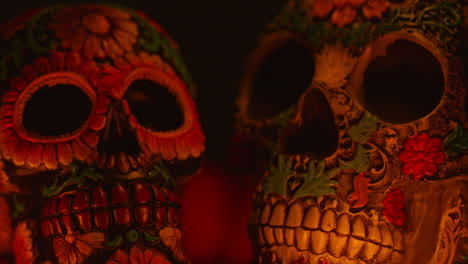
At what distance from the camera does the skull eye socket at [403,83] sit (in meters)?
1.09

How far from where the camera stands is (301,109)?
3.49 feet

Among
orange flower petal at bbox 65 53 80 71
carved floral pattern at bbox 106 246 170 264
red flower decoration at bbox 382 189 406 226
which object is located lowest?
carved floral pattern at bbox 106 246 170 264

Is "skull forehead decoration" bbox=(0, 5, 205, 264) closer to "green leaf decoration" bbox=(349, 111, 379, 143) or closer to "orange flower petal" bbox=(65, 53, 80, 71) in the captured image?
"orange flower petal" bbox=(65, 53, 80, 71)

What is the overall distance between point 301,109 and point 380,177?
179 mm

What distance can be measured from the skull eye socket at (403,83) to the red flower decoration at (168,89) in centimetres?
32

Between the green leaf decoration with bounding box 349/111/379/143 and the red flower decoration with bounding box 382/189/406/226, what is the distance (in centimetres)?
10

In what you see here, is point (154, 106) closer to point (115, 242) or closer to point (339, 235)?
point (115, 242)

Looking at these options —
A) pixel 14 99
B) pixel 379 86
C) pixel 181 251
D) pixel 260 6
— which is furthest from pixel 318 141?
pixel 260 6

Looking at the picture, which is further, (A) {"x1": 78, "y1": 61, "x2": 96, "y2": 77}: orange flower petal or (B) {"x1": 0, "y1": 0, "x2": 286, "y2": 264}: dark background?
(B) {"x1": 0, "y1": 0, "x2": 286, "y2": 264}: dark background

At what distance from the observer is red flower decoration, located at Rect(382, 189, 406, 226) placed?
973mm

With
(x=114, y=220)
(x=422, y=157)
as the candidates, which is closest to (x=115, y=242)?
(x=114, y=220)

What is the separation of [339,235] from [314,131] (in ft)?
0.69

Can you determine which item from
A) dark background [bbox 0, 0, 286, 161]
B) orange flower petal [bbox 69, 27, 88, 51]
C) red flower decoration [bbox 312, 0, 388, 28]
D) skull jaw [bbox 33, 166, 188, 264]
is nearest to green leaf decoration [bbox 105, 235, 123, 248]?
skull jaw [bbox 33, 166, 188, 264]

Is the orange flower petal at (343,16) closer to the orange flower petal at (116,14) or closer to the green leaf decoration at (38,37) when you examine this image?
the orange flower petal at (116,14)
